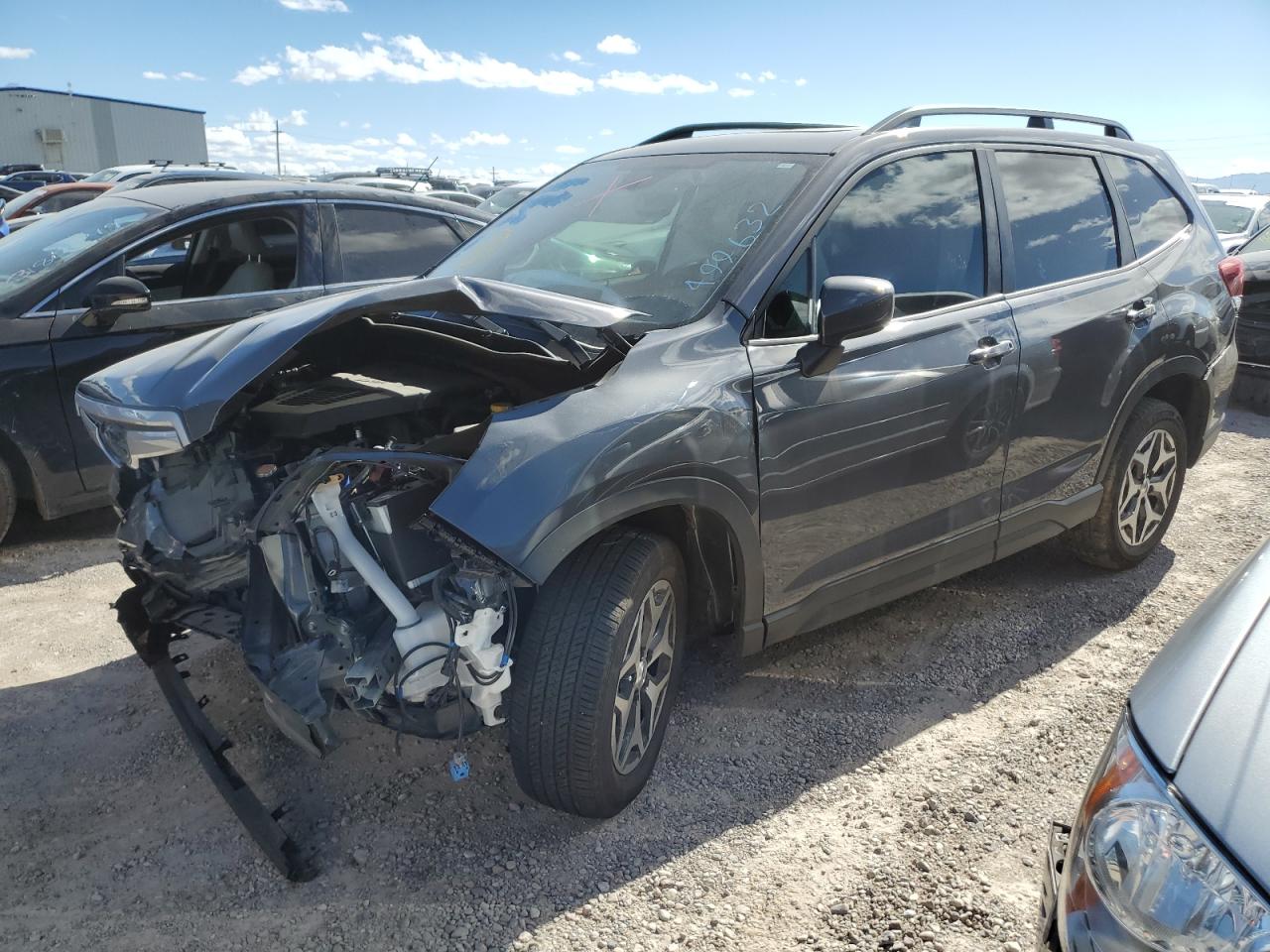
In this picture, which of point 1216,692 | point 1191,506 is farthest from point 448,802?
point 1191,506

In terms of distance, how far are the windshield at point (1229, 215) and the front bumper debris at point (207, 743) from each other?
42.8ft

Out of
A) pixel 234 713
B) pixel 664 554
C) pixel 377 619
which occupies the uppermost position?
pixel 664 554

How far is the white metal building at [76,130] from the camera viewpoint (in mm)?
59312

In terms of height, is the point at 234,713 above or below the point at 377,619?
below

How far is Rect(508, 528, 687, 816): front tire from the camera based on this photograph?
2504 mm

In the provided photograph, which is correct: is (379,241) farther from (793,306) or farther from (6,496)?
(793,306)

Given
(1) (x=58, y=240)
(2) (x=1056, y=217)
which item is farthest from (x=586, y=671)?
(1) (x=58, y=240)

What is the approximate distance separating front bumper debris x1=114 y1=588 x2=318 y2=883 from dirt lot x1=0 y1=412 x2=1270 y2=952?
0.11m

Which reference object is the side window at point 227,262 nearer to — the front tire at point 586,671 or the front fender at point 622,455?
the front fender at point 622,455

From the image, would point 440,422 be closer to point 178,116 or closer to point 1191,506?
point 1191,506

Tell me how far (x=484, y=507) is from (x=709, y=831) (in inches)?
46.9

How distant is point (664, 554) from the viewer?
2.72 metres

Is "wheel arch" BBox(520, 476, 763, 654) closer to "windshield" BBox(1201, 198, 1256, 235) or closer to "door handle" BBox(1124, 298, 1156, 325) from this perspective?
"door handle" BBox(1124, 298, 1156, 325)

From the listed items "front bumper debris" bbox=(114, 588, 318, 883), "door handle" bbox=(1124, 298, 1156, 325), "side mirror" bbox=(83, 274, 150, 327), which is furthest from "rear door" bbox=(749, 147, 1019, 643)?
"side mirror" bbox=(83, 274, 150, 327)
